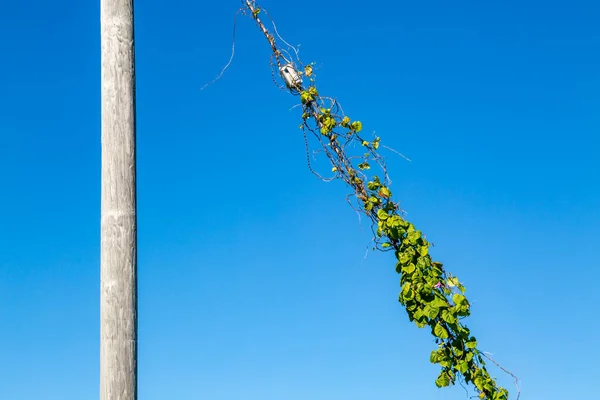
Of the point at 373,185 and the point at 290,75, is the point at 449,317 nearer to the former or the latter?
the point at 373,185

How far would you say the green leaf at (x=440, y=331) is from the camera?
5254 millimetres

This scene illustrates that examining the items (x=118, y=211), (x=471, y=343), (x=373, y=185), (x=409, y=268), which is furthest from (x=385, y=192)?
(x=118, y=211)

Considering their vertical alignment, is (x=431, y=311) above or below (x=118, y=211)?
above

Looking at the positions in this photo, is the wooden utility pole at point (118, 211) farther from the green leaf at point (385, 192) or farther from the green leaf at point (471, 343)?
the green leaf at point (471, 343)

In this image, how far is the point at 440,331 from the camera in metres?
5.25

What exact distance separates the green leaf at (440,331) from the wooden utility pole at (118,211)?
3044mm

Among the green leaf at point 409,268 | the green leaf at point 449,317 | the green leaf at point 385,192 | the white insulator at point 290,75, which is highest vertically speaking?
the white insulator at point 290,75

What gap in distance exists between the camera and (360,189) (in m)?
5.41

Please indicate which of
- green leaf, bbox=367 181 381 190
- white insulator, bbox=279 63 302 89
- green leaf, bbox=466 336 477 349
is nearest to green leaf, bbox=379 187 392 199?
green leaf, bbox=367 181 381 190

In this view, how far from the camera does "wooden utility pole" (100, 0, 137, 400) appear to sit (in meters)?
2.58

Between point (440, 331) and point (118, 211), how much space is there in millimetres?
3130

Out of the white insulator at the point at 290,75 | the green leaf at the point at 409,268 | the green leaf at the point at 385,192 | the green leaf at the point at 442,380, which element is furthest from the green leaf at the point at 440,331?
the white insulator at the point at 290,75

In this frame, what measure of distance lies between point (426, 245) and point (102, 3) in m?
3.06

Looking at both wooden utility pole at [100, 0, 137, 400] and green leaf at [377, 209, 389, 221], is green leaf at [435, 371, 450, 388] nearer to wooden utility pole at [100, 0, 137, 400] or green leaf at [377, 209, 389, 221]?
green leaf at [377, 209, 389, 221]
